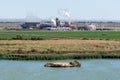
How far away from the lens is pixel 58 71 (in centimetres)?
3775

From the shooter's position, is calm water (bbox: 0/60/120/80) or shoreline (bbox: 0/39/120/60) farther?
shoreline (bbox: 0/39/120/60)

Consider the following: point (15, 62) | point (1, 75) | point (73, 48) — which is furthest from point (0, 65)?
point (73, 48)

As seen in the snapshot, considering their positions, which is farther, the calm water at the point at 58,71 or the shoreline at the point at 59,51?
the shoreline at the point at 59,51

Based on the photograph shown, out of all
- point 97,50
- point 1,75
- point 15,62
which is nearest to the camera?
point 1,75

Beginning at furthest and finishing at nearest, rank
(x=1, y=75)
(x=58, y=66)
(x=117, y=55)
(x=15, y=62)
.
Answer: (x=117, y=55)
(x=15, y=62)
(x=58, y=66)
(x=1, y=75)

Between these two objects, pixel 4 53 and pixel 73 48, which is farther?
pixel 73 48

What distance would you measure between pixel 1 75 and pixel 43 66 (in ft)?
23.0

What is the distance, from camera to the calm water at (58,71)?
3356 centimetres

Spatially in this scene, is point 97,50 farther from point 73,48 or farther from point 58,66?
point 58,66

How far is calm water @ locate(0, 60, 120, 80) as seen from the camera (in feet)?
110

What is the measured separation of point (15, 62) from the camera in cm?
4303

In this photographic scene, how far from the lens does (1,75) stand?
3412cm

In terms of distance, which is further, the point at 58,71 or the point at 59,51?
the point at 59,51

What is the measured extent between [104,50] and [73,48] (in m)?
3.91
